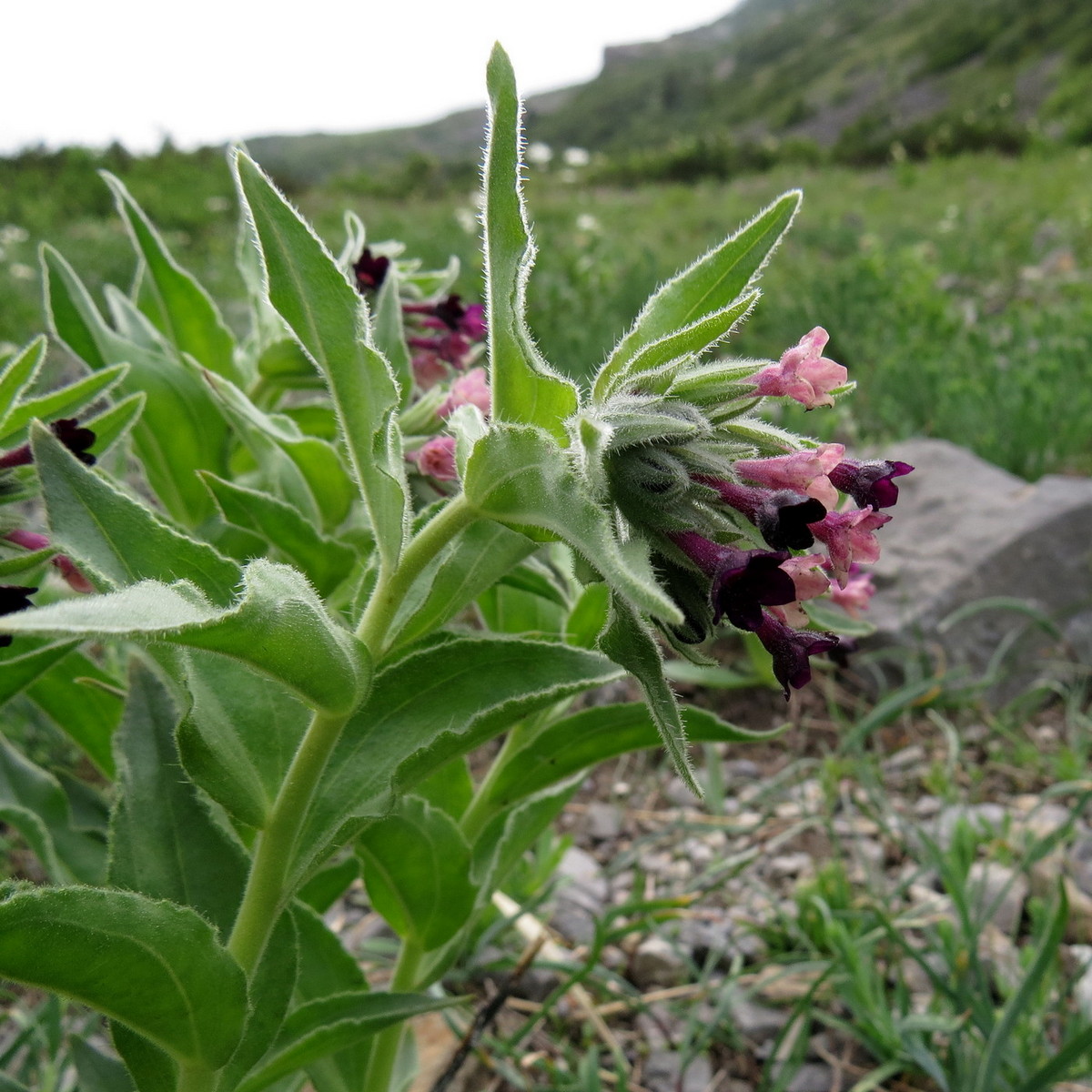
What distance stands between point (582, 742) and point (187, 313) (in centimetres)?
109

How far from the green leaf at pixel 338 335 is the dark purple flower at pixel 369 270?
50 cm

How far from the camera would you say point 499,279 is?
916 mm

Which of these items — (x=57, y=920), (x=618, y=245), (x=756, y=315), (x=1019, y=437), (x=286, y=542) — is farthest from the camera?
(x=618, y=245)

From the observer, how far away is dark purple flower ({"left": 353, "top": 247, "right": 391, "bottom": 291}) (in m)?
1.50

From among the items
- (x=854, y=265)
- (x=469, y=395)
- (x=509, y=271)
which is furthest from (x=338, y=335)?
(x=854, y=265)

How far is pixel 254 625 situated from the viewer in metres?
0.80

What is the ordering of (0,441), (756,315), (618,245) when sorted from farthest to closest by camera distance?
(618,245), (756,315), (0,441)

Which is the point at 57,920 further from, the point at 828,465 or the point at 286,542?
the point at 828,465

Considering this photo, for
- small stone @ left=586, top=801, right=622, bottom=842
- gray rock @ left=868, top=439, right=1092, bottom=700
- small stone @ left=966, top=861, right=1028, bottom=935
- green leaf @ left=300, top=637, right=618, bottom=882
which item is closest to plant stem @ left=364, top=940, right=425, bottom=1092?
green leaf @ left=300, top=637, right=618, bottom=882

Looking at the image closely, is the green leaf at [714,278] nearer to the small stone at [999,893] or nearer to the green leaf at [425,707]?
the green leaf at [425,707]

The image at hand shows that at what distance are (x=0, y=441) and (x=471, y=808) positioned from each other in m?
0.79

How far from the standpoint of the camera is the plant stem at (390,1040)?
1.39 metres

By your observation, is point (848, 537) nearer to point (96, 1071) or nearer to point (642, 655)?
point (642, 655)

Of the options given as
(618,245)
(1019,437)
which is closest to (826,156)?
(618,245)
